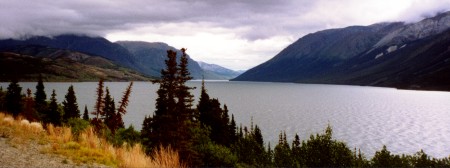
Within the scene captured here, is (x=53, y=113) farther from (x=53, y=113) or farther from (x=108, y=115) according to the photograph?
(x=108, y=115)

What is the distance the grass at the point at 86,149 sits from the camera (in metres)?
13.7

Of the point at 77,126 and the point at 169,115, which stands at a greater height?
the point at 169,115

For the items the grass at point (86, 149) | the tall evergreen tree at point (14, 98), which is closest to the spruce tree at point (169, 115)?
the grass at point (86, 149)

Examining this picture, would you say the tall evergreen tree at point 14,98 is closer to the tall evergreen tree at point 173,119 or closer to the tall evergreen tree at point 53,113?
the tall evergreen tree at point 53,113

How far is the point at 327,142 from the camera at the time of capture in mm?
41188

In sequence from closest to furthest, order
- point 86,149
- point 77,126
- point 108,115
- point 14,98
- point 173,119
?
point 86,149
point 173,119
point 77,126
point 108,115
point 14,98

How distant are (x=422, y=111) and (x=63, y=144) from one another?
19865 centimetres

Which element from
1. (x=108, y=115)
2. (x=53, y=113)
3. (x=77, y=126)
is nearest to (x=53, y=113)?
(x=53, y=113)

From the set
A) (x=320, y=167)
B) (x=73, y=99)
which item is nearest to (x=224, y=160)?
(x=320, y=167)

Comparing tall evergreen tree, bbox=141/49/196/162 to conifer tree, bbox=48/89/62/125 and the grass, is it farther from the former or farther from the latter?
conifer tree, bbox=48/89/62/125

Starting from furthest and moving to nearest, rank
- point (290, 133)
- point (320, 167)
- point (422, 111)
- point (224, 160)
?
1. point (422, 111)
2. point (290, 133)
3. point (320, 167)
4. point (224, 160)

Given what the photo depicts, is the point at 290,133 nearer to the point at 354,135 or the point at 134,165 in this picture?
the point at 354,135

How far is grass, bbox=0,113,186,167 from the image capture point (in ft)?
44.9

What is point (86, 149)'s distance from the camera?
15.1 m
